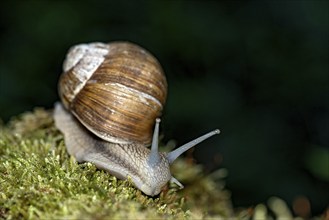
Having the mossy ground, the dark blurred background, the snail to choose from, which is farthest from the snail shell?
the dark blurred background

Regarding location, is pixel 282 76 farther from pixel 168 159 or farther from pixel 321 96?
pixel 168 159

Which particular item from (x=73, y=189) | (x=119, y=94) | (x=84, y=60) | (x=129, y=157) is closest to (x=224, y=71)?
(x=84, y=60)

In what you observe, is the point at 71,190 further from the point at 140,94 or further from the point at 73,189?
the point at 140,94

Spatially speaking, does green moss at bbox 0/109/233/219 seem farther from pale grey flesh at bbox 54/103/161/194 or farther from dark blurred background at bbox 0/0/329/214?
dark blurred background at bbox 0/0/329/214

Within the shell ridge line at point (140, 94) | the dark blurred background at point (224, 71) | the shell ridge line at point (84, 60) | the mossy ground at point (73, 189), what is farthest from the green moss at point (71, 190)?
the dark blurred background at point (224, 71)

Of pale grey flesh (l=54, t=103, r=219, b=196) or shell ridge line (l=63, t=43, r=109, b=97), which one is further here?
shell ridge line (l=63, t=43, r=109, b=97)

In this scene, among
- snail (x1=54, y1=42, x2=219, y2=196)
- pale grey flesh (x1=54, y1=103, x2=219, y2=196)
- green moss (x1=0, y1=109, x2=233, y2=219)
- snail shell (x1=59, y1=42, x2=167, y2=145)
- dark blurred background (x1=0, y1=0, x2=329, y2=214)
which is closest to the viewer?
green moss (x1=0, y1=109, x2=233, y2=219)
